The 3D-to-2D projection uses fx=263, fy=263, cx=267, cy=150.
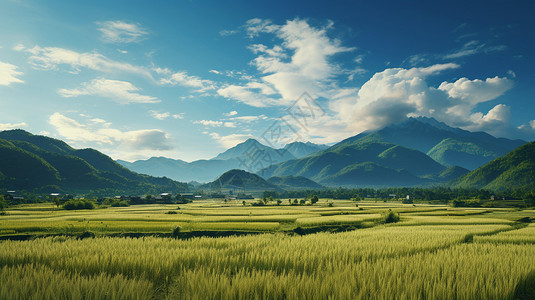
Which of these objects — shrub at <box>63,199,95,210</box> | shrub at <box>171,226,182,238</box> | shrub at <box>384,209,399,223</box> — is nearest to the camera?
shrub at <box>171,226,182,238</box>

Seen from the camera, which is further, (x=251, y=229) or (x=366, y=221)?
(x=366, y=221)

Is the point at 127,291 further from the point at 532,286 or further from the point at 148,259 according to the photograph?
the point at 532,286

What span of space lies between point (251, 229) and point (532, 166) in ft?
805

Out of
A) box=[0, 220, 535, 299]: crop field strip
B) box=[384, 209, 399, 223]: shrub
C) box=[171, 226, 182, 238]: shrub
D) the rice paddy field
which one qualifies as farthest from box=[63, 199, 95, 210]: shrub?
box=[384, 209, 399, 223]: shrub

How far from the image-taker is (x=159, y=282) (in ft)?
32.6

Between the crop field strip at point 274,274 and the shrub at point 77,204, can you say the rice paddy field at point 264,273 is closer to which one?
the crop field strip at point 274,274

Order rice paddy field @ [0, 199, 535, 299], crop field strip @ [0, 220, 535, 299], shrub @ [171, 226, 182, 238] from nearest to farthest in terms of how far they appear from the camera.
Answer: rice paddy field @ [0, 199, 535, 299]
crop field strip @ [0, 220, 535, 299]
shrub @ [171, 226, 182, 238]

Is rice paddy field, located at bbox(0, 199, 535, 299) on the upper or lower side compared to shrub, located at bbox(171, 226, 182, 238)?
upper

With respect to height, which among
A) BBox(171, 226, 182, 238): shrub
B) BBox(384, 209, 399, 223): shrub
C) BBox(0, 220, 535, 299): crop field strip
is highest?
BBox(0, 220, 535, 299): crop field strip

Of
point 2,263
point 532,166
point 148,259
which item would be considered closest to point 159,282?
point 148,259

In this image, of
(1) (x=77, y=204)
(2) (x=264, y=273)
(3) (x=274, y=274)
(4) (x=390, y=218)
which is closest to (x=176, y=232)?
(3) (x=274, y=274)

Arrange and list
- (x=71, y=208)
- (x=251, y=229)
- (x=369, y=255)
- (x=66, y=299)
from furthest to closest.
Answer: (x=71, y=208) < (x=251, y=229) < (x=369, y=255) < (x=66, y=299)

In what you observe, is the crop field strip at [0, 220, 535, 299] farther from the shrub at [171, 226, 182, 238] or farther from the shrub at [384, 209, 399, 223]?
the shrub at [384, 209, 399, 223]

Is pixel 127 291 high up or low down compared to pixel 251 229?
up
